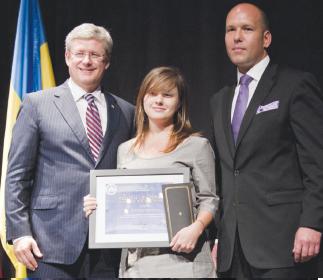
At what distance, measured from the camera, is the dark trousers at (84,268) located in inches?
98.1

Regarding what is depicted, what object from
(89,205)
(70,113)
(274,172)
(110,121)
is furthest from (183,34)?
(89,205)

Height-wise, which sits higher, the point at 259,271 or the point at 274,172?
the point at 274,172

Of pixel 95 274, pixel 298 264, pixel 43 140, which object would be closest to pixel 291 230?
pixel 298 264

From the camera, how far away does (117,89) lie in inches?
151

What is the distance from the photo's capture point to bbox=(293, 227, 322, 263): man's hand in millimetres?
2258

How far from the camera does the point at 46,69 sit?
3.79 meters

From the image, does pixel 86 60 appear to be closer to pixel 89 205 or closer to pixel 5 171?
pixel 89 205

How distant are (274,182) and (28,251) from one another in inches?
45.2

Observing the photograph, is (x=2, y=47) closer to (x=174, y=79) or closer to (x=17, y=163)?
(x=17, y=163)

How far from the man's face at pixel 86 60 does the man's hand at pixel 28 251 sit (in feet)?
2.65

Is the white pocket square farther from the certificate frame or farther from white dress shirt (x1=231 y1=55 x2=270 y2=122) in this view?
the certificate frame

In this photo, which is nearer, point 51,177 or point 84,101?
point 51,177

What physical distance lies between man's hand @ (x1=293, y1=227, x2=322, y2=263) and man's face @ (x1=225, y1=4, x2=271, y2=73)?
2.74ft

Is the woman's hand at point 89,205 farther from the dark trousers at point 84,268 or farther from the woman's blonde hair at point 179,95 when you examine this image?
the woman's blonde hair at point 179,95
